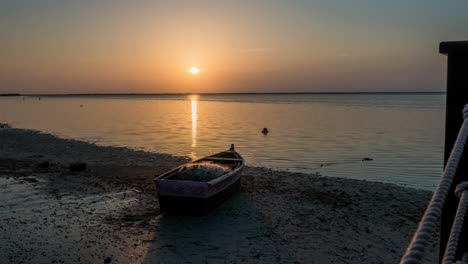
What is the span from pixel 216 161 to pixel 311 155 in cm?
1192

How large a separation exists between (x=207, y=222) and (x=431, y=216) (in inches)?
346

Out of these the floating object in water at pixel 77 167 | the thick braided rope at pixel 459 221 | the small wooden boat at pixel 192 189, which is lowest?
the floating object in water at pixel 77 167

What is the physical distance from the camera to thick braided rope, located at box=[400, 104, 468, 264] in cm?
179

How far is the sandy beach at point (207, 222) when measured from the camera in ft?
27.1

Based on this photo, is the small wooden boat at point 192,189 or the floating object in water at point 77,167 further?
the floating object in water at point 77,167

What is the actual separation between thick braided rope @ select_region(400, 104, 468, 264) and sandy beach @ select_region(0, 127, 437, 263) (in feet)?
21.0

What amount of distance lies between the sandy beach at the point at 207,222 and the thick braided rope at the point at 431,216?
641 cm

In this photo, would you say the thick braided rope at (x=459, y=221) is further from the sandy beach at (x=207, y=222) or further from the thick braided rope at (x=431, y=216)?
the sandy beach at (x=207, y=222)

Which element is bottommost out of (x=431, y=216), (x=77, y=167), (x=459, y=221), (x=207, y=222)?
(x=207, y=222)

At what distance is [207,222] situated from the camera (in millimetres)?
10305

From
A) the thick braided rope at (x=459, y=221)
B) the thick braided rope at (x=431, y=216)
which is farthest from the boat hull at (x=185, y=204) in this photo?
the thick braided rope at (x=431, y=216)

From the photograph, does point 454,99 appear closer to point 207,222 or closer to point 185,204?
point 207,222

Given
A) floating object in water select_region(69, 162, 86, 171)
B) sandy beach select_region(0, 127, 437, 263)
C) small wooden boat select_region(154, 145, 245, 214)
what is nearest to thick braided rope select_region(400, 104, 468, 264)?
sandy beach select_region(0, 127, 437, 263)

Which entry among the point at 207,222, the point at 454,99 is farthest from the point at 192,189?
the point at 454,99
